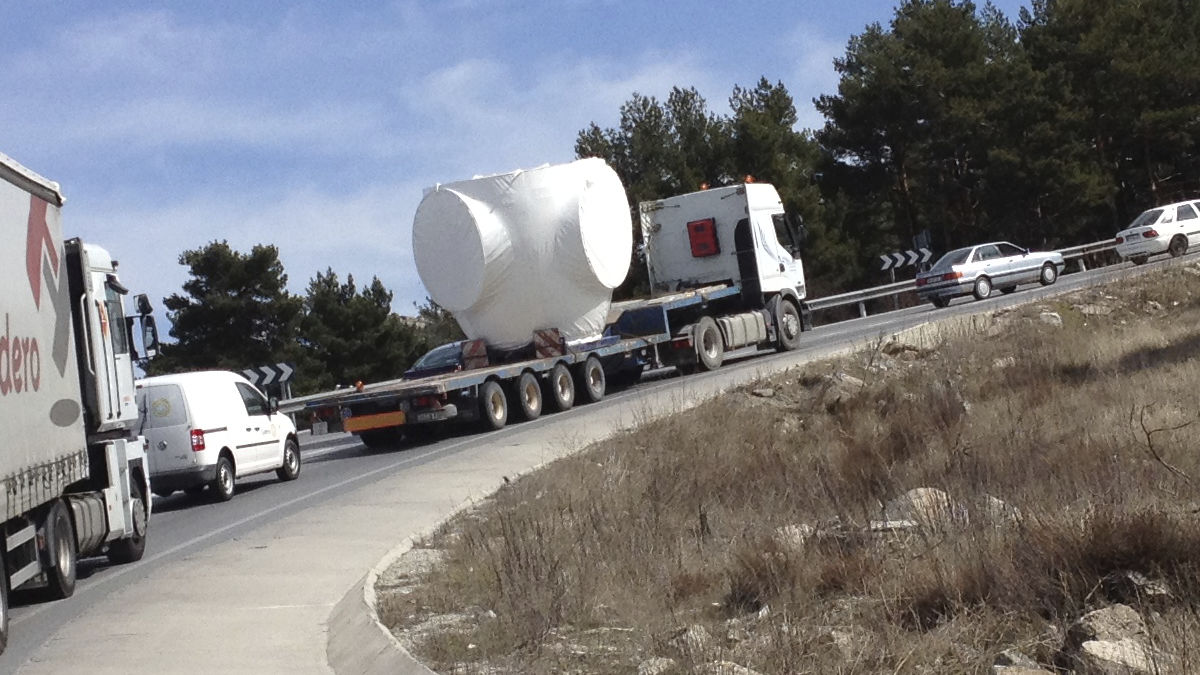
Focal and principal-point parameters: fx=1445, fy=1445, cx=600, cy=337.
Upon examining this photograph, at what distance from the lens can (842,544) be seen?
9688 millimetres

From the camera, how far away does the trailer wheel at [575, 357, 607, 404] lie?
2612cm

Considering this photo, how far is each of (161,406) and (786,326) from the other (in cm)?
1547

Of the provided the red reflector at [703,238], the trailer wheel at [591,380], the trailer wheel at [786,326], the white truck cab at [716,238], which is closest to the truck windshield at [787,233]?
the white truck cab at [716,238]

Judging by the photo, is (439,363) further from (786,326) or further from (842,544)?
(842,544)

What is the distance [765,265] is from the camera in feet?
98.6

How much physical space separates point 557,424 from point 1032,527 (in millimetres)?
14133

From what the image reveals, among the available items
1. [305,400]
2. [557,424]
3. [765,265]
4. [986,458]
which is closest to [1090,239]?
[765,265]

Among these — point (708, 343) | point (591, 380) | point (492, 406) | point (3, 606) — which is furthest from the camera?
point (708, 343)

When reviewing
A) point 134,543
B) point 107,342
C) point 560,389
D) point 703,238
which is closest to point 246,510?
point 134,543

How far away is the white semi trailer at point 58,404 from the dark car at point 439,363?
34.2 ft

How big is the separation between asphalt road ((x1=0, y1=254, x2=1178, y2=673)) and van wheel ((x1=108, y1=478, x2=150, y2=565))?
15 centimetres

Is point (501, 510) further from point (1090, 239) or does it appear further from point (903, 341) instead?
point (1090, 239)

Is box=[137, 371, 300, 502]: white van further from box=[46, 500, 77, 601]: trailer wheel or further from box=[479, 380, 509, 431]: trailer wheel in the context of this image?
box=[46, 500, 77, 601]: trailer wheel

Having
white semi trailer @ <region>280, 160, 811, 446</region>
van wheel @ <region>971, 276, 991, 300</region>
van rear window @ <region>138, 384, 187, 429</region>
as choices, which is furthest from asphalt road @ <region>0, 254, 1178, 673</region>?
van wheel @ <region>971, 276, 991, 300</region>
